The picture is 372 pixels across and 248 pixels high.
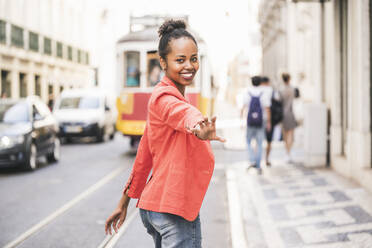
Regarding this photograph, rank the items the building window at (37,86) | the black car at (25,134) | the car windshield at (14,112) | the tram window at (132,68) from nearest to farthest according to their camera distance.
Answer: the black car at (25,134), the car windshield at (14,112), the tram window at (132,68), the building window at (37,86)

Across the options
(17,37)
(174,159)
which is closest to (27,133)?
(174,159)

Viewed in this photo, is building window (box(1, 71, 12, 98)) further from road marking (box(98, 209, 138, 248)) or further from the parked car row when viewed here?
road marking (box(98, 209, 138, 248))

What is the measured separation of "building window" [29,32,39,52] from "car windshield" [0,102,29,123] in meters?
19.3

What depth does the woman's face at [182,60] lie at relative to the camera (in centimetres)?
265

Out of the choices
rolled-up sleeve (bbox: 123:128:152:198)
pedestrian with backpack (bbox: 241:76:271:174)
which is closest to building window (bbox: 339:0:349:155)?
pedestrian with backpack (bbox: 241:76:271:174)

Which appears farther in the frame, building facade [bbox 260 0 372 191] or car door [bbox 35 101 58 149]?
car door [bbox 35 101 58 149]

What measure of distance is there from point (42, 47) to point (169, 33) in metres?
30.9

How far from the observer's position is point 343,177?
9156 millimetres

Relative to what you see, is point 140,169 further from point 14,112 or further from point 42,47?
point 42,47

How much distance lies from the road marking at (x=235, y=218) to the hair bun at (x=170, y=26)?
3.02m

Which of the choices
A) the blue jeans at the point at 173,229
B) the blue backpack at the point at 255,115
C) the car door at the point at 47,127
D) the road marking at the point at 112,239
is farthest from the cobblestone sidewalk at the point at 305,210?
the car door at the point at 47,127

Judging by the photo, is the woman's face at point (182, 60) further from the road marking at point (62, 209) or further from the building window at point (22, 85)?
the building window at point (22, 85)

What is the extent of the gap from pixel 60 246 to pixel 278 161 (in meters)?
7.09

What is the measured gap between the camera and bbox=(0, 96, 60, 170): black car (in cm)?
1076
